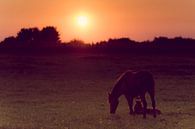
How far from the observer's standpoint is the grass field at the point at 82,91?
76.2 ft

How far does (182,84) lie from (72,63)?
23579 mm

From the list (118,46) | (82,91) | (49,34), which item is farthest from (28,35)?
(82,91)

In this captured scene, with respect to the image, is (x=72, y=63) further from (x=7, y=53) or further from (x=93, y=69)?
(x=7, y=53)

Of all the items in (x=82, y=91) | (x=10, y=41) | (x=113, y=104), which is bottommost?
(x=82, y=91)

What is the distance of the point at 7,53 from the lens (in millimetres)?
81688

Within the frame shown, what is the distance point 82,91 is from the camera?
3844 cm

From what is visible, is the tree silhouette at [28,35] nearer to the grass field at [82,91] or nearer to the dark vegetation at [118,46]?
the dark vegetation at [118,46]

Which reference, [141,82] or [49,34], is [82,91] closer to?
[141,82]

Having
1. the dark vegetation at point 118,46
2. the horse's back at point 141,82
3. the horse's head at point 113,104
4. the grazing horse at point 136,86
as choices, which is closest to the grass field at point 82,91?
the horse's head at point 113,104

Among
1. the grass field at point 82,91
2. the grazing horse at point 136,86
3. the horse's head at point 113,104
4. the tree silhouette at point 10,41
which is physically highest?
the tree silhouette at point 10,41

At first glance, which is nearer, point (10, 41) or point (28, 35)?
point (10, 41)

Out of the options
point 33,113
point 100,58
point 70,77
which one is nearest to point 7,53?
point 100,58

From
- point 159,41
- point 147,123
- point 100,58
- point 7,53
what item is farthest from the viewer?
point 159,41

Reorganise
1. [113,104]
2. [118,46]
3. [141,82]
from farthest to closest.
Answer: [118,46]
[113,104]
[141,82]
